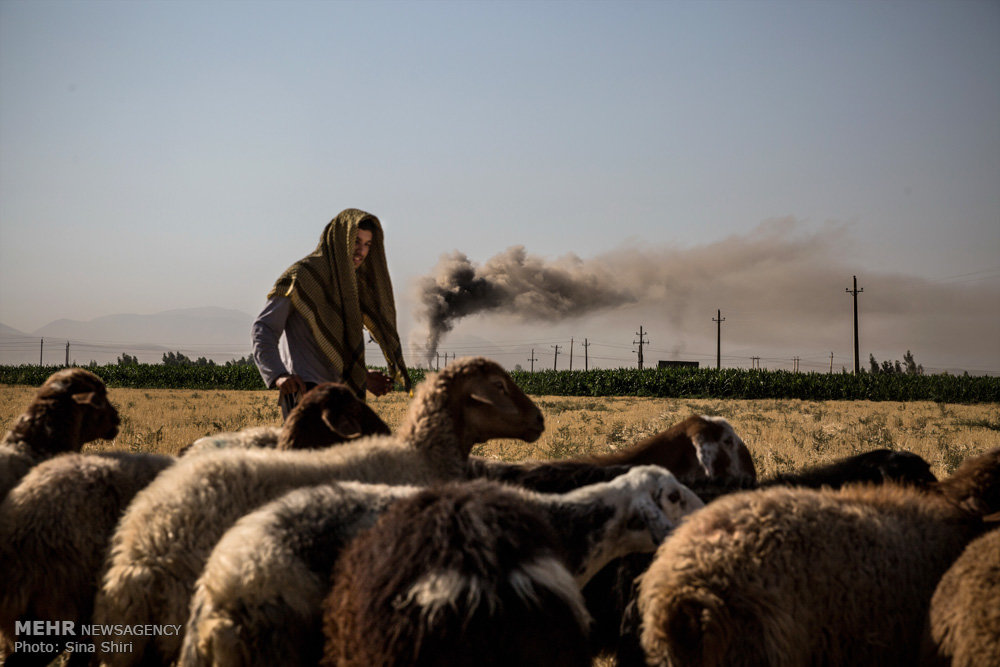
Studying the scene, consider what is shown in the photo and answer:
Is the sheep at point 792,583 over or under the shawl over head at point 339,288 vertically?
under

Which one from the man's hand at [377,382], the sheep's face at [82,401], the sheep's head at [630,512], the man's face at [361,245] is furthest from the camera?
the man's hand at [377,382]

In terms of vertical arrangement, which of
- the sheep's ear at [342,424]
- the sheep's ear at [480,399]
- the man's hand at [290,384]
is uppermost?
the man's hand at [290,384]

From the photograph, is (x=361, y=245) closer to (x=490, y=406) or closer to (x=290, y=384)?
(x=290, y=384)

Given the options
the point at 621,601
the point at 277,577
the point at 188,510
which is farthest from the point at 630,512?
the point at 188,510

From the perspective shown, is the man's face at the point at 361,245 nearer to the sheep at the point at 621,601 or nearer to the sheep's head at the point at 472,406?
the sheep's head at the point at 472,406

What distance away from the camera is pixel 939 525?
3.92 metres

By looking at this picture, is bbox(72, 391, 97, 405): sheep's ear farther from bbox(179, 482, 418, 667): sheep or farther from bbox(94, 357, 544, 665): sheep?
bbox(179, 482, 418, 667): sheep

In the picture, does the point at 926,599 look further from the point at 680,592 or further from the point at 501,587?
the point at 501,587

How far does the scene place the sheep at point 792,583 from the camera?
3.24 metres

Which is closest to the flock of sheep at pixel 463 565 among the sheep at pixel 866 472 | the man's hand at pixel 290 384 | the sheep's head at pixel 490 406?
the sheep's head at pixel 490 406

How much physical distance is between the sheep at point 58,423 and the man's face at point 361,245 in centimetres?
230

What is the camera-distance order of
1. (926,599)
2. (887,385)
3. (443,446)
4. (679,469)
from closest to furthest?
(926,599)
(443,446)
(679,469)
(887,385)

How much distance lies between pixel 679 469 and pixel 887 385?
51.8 metres

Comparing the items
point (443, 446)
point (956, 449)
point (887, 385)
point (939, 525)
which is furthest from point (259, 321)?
point (887, 385)
